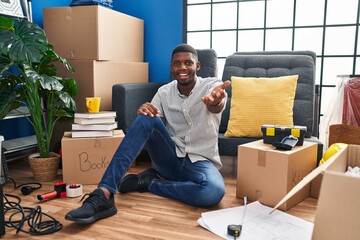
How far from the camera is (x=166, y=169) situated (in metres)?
1.92

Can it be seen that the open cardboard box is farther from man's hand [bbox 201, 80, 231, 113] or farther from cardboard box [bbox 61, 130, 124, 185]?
cardboard box [bbox 61, 130, 124, 185]

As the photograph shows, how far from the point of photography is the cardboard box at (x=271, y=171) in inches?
66.8

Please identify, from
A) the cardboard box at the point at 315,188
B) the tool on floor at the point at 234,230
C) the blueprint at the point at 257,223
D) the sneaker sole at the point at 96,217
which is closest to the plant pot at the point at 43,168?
the sneaker sole at the point at 96,217

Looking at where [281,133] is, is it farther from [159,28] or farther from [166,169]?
[159,28]

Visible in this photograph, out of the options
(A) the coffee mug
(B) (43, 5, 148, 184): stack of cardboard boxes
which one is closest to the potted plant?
(A) the coffee mug

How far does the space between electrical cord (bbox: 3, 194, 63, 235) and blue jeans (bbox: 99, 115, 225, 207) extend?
28cm

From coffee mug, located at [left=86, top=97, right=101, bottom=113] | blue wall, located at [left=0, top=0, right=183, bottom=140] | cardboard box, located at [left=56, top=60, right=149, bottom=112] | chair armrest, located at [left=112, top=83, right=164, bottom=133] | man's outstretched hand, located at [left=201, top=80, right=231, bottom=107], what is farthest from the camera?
blue wall, located at [left=0, top=0, right=183, bottom=140]

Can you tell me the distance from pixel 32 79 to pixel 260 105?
139 cm

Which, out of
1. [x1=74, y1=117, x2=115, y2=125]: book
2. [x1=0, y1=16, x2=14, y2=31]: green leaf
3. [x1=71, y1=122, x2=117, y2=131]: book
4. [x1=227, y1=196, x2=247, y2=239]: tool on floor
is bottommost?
[x1=227, y1=196, x2=247, y2=239]: tool on floor

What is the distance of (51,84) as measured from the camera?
206 centimetres

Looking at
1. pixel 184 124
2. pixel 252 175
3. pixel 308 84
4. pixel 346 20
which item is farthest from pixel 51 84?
pixel 346 20

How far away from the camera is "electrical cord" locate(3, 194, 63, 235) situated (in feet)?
4.83

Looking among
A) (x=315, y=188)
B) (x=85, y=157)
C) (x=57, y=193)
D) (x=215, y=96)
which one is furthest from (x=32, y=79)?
(x=315, y=188)

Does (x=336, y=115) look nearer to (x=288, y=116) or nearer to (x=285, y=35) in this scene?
(x=288, y=116)
